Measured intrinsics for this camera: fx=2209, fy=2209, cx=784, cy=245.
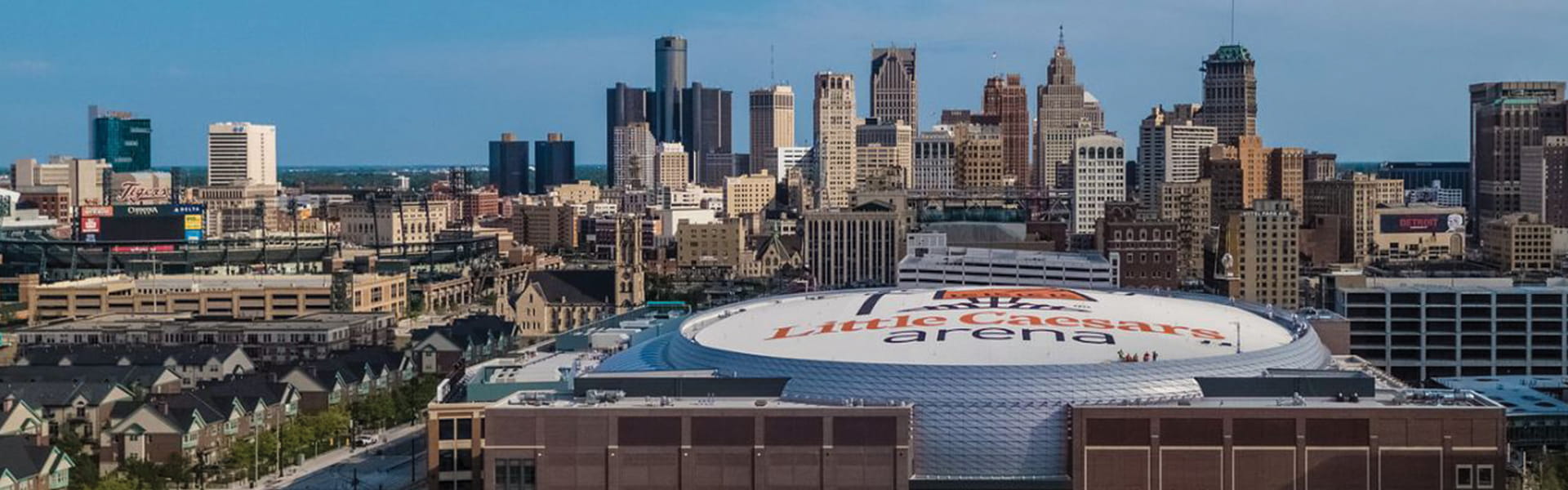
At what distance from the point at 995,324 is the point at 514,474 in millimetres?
14965

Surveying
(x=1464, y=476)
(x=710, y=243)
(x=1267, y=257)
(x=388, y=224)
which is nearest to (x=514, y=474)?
(x=1464, y=476)

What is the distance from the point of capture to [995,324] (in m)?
58.4

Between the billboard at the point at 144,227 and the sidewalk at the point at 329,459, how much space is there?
6953cm

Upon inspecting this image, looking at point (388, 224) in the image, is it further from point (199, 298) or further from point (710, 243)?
point (199, 298)

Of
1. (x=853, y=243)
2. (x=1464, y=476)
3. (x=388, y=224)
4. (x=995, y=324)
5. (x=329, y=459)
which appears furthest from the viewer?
(x=388, y=224)

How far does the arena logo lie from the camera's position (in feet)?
187

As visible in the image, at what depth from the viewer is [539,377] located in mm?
Answer: 60000

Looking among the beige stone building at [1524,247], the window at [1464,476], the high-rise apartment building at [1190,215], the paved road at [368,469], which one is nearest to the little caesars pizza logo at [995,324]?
the window at [1464,476]

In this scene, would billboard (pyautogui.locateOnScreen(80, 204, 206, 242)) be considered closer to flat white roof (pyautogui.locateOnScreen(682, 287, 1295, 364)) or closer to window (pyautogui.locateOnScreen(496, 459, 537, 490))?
flat white roof (pyautogui.locateOnScreen(682, 287, 1295, 364))

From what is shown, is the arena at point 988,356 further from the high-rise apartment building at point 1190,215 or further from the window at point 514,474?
the high-rise apartment building at point 1190,215

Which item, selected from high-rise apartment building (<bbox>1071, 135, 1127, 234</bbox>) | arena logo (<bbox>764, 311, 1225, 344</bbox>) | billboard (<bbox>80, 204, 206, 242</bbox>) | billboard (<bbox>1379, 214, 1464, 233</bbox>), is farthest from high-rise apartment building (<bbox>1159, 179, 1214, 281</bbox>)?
arena logo (<bbox>764, 311, 1225, 344</bbox>)

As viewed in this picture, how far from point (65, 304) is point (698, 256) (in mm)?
65157

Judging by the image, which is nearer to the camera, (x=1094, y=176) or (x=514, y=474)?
(x=514, y=474)

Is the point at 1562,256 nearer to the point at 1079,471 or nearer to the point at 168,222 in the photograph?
the point at 168,222
